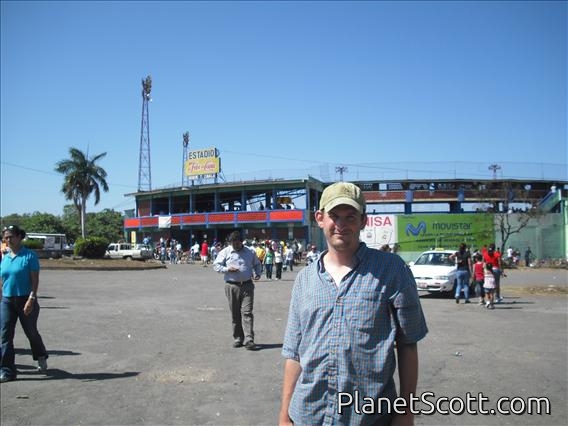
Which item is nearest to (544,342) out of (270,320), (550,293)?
(270,320)

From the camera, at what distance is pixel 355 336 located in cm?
235

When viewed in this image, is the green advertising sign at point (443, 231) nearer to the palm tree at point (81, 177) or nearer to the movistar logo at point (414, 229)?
the movistar logo at point (414, 229)

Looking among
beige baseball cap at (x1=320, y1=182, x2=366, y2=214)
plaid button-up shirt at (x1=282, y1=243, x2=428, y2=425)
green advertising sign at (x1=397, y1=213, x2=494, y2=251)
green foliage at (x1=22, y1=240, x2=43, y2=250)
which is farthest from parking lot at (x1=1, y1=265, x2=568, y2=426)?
green foliage at (x1=22, y1=240, x2=43, y2=250)

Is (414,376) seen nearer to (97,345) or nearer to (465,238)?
(97,345)

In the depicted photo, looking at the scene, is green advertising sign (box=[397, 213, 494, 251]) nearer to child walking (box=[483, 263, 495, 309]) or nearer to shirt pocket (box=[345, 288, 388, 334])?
child walking (box=[483, 263, 495, 309])

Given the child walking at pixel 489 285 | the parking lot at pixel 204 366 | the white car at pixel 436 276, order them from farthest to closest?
the white car at pixel 436 276
the child walking at pixel 489 285
the parking lot at pixel 204 366

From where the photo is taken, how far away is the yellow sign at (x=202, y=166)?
54438 mm

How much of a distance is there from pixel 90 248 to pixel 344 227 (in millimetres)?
34459

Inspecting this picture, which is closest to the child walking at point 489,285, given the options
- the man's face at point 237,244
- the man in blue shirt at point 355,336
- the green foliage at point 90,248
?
the man's face at point 237,244

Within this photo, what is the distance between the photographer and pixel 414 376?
2.37 metres

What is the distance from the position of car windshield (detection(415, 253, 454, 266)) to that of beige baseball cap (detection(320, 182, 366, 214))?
16535 mm

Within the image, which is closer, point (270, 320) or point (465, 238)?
point (270, 320)

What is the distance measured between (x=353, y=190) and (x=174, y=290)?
16325 mm

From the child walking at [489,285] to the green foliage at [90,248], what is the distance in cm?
2755
